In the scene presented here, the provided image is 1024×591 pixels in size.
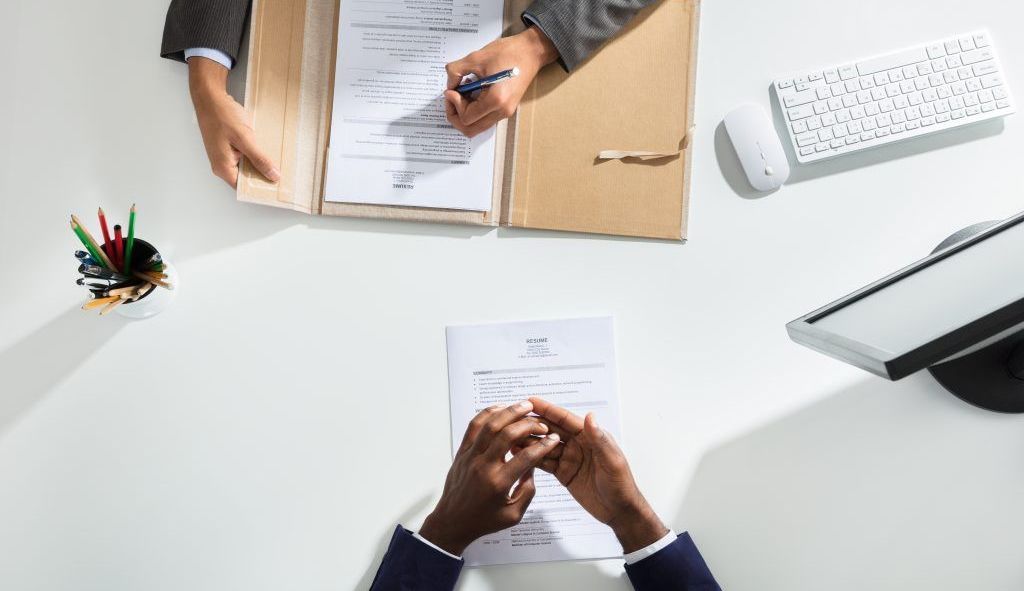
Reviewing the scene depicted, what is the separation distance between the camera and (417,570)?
0.89 meters

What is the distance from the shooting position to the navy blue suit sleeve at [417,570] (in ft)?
2.92

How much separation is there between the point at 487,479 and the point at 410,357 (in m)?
0.21

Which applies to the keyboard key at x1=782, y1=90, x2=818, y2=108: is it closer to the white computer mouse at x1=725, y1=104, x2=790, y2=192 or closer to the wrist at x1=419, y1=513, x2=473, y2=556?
the white computer mouse at x1=725, y1=104, x2=790, y2=192

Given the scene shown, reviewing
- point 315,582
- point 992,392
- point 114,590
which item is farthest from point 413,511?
point 992,392

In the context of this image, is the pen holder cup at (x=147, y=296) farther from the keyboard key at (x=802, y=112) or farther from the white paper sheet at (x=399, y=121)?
the keyboard key at (x=802, y=112)

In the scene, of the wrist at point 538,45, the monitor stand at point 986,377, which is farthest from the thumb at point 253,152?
the monitor stand at point 986,377

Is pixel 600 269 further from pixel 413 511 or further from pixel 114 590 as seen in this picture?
pixel 114 590

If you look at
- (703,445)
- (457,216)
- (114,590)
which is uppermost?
(457,216)

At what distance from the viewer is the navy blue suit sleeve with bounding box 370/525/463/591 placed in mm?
889

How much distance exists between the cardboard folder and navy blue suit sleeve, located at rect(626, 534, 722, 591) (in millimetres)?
436

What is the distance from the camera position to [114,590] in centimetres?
95

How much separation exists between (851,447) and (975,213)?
0.38 m

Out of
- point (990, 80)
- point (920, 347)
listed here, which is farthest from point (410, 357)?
point (990, 80)

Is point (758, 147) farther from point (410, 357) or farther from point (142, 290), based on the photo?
point (142, 290)
